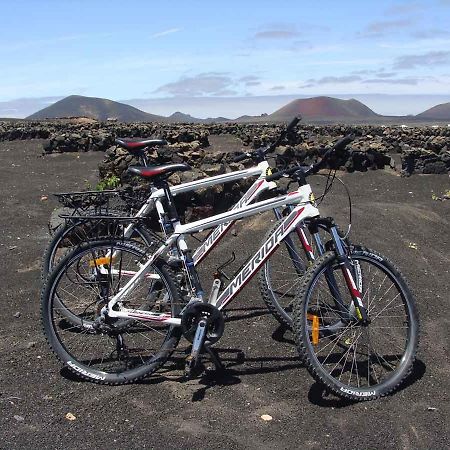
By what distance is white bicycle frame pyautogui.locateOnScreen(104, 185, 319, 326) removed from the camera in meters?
4.54

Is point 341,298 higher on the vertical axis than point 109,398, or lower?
higher

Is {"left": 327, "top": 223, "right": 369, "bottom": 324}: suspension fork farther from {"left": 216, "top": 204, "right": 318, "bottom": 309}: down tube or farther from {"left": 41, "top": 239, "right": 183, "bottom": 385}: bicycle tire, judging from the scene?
{"left": 41, "top": 239, "right": 183, "bottom": 385}: bicycle tire

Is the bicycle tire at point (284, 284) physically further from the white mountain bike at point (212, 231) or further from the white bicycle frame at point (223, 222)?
the white bicycle frame at point (223, 222)

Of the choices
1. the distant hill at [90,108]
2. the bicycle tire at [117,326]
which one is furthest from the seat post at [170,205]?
the distant hill at [90,108]

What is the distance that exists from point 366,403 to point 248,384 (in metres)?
0.94

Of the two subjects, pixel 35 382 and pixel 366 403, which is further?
pixel 35 382

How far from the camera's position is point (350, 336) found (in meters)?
5.29

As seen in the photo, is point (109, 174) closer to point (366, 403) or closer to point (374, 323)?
point (374, 323)

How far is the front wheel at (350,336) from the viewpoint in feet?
14.0

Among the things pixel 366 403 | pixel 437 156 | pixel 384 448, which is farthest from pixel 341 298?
pixel 437 156

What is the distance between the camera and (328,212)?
1088 cm

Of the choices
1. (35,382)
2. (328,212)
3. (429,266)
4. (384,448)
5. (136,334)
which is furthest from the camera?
(328,212)

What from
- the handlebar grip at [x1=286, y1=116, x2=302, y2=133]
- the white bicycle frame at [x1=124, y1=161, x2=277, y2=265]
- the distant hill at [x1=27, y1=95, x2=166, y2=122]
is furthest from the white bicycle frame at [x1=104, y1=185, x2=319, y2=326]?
the distant hill at [x1=27, y1=95, x2=166, y2=122]

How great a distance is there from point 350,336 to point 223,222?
1.69m
